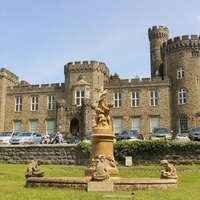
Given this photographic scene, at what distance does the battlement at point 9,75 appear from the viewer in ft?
154

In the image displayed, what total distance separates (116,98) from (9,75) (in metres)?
15.9

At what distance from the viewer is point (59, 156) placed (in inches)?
1024

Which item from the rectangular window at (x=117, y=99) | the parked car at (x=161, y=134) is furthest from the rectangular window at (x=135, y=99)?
the parked car at (x=161, y=134)

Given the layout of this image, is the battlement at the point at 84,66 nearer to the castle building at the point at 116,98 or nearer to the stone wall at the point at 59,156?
the castle building at the point at 116,98

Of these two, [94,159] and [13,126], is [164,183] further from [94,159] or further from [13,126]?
[13,126]

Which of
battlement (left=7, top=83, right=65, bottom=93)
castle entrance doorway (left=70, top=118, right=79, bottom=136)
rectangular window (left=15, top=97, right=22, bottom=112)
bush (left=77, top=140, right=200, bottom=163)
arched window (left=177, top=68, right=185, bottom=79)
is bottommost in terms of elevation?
bush (left=77, top=140, right=200, bottom=163)

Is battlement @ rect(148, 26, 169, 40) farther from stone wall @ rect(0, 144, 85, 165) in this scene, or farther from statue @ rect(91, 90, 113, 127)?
statue @ rect(91, 90, 113, 127)

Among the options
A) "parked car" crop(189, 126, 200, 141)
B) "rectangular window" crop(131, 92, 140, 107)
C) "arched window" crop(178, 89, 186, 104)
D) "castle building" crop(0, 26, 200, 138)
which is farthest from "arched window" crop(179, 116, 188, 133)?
"parked car" crop(189, 126, 200, 141)

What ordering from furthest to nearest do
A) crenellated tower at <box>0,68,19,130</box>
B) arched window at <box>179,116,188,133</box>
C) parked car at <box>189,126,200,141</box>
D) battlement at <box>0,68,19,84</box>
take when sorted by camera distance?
battlement at <box>0,68,19,84</box> → crenellated tower at <box>0,68,19,130</box> → arched window at <box>179,116,188,133</box> → parked car at <box>189,126,200,141</box>

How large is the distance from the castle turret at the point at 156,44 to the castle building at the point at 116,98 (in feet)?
32.7

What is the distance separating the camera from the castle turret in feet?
183

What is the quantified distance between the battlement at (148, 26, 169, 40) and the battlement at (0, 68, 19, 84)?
75.1ft

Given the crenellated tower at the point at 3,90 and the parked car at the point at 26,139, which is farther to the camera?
the crenellated tower at the point at 3,90

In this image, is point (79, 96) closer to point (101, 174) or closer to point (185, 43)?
point (185, 43)
